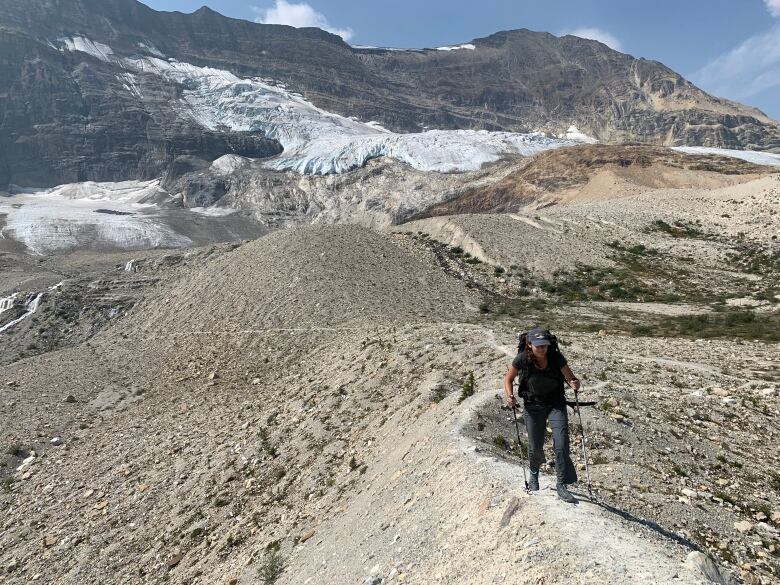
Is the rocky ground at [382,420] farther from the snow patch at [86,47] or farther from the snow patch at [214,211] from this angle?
the snow patch at [86,47]

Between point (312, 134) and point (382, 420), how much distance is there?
15160 centimetres

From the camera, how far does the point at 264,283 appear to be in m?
30.2

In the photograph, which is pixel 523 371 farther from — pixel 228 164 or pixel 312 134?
pixel 312 134

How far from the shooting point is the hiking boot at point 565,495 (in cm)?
637

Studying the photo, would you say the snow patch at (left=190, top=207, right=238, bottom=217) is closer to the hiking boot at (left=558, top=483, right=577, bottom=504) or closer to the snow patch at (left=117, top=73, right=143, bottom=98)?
the snow patch at (left=117, top=73, right=143, bottom=98)

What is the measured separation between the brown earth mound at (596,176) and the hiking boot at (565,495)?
60438 millimetres

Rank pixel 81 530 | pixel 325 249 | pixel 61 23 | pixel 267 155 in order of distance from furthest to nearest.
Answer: pixel 61 23
pixel 267 155
pixel 325 249
pixel 81 530

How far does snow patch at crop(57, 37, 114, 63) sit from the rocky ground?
180 metres

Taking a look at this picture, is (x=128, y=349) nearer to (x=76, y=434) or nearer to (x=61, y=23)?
(x=76, y=434)

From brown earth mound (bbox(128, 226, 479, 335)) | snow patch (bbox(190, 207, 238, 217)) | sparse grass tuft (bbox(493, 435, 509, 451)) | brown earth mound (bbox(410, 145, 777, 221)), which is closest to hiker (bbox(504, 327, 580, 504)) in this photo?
sparse grass tuft (bbox(493, 435, 509, 451))

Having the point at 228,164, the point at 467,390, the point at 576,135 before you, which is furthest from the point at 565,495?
the point at 576,135

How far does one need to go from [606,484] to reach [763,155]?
342 ft

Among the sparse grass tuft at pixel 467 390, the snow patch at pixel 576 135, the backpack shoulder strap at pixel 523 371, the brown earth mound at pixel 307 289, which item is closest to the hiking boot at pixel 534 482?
the backpack shoulder strap at pixel 523 371

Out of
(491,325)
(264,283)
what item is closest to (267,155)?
(264,283)
